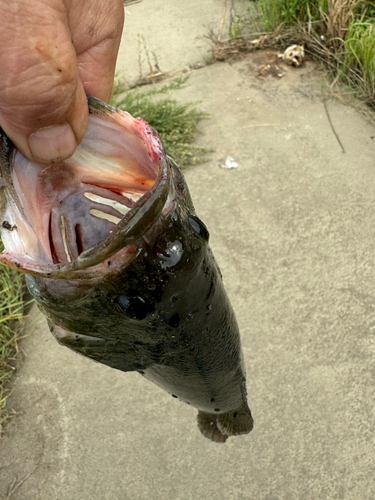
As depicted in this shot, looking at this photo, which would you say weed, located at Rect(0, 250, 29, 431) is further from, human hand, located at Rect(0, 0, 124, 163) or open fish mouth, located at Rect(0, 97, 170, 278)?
human hand, located at Rect(0, 0, 124, 163)

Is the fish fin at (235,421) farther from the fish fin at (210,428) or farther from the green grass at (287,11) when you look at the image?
the green grass at (287,11)

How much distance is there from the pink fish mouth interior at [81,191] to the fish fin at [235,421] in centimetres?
102

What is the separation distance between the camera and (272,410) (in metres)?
2.54

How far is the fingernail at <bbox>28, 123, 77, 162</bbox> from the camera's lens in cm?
96

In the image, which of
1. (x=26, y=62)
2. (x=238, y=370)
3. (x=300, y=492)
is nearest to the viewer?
(x=26, y=62)

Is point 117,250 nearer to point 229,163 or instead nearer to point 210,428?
point 210,428

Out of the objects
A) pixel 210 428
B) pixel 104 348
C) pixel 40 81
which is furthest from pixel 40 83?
pixel 210 428

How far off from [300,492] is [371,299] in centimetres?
106

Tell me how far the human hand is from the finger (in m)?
0.05

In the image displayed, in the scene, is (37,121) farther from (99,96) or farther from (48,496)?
(48,496)

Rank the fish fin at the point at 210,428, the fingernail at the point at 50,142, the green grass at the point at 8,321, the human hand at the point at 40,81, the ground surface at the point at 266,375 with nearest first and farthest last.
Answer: the human hand at the point at 40,81 < the fingernail at the point at 50,142 < the fish fin at the point at 210,428 < the ground surface at the point at 266,375 < the green grass at the point at 8,321

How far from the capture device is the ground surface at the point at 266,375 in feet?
7.87

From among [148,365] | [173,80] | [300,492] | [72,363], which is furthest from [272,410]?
[173,80]

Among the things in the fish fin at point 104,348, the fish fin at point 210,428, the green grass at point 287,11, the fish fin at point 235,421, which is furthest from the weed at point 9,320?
the green grass at point 287,11
